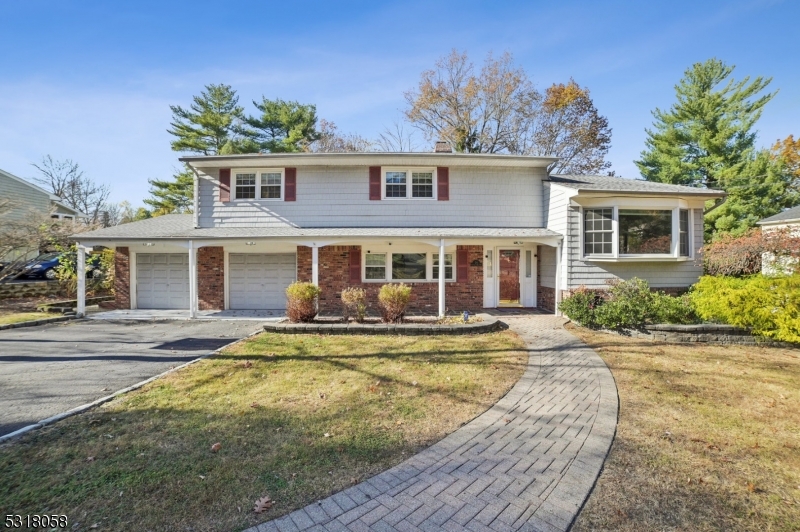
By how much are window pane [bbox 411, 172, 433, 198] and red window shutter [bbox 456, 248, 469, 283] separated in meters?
2.33

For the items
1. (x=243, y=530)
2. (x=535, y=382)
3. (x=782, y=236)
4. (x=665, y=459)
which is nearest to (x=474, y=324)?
(x=535, y=382)

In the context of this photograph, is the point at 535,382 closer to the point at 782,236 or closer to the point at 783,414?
the point at 783,414

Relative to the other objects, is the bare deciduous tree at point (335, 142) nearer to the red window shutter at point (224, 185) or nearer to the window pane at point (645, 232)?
the red window shutter at point (224, 185)

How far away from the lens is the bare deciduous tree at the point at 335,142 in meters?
26.4

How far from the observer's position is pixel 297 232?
1180cm

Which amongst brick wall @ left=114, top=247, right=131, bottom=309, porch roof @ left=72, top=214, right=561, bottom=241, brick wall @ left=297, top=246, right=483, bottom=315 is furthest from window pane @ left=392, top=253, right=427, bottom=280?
brick wall @ left=114, top=247, right=131, bottom=309

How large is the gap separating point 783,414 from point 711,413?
885 mm

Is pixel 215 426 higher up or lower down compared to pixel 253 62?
lower down

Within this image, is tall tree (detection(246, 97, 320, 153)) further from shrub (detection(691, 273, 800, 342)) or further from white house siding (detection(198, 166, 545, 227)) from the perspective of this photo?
shrub (detection(691, 273, 800, 342))

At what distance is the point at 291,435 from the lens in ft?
12.7

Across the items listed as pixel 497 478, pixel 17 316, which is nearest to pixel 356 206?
pixel 497 478

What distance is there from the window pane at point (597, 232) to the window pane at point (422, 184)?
17.0 feet

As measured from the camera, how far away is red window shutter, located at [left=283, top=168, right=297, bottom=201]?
12.8m

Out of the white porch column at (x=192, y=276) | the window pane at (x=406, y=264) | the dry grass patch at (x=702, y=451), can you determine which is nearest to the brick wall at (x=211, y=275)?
the white porch column at (x=192, y=276)
